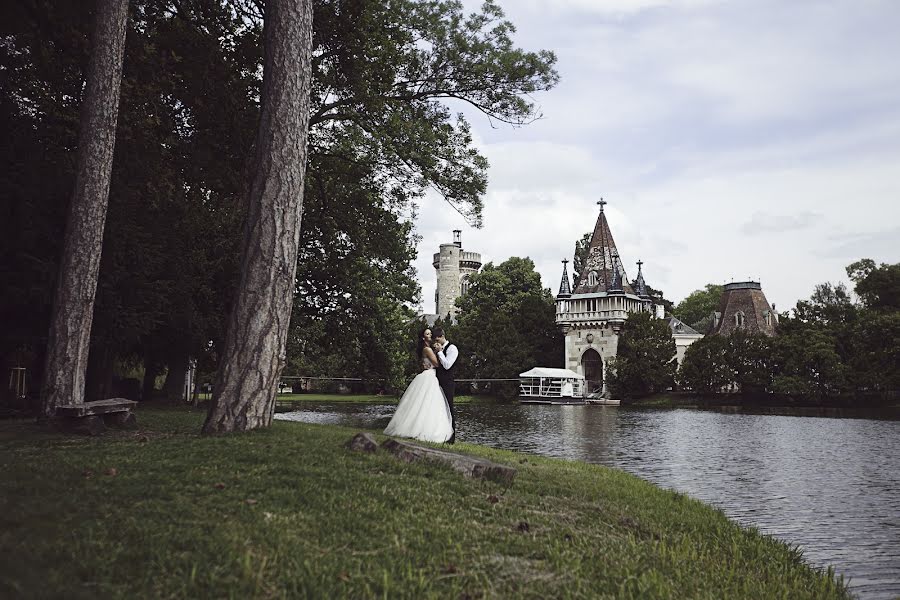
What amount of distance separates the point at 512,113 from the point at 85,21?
9.74 meters

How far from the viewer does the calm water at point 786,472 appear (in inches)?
327

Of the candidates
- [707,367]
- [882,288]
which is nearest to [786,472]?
[707,367]

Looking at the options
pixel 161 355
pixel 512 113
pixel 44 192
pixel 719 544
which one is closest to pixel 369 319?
pixel 161 355

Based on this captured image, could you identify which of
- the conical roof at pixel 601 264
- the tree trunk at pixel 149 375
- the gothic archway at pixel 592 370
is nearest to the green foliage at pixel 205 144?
the tree trunk at pixel 149 375

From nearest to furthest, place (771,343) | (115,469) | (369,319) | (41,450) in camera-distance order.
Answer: (115,469) → (41,450) → (369,319) → (771,343)

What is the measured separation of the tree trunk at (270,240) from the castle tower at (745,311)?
200 feet

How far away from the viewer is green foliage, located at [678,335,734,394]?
173ft

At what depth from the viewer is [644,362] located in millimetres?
56969

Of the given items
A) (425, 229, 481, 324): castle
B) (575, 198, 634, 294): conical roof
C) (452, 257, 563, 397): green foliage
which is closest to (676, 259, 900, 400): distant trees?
(575, 198, 634, 294): conical roof

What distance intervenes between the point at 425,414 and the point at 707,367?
45786mm

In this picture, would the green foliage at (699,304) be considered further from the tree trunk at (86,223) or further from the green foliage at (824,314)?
the tree trunk at (86,223)

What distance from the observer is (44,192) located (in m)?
13.5

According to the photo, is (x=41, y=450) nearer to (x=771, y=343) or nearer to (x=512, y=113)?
(x=512, y=113)

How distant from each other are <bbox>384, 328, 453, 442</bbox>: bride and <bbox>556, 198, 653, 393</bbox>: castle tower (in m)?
53.8
